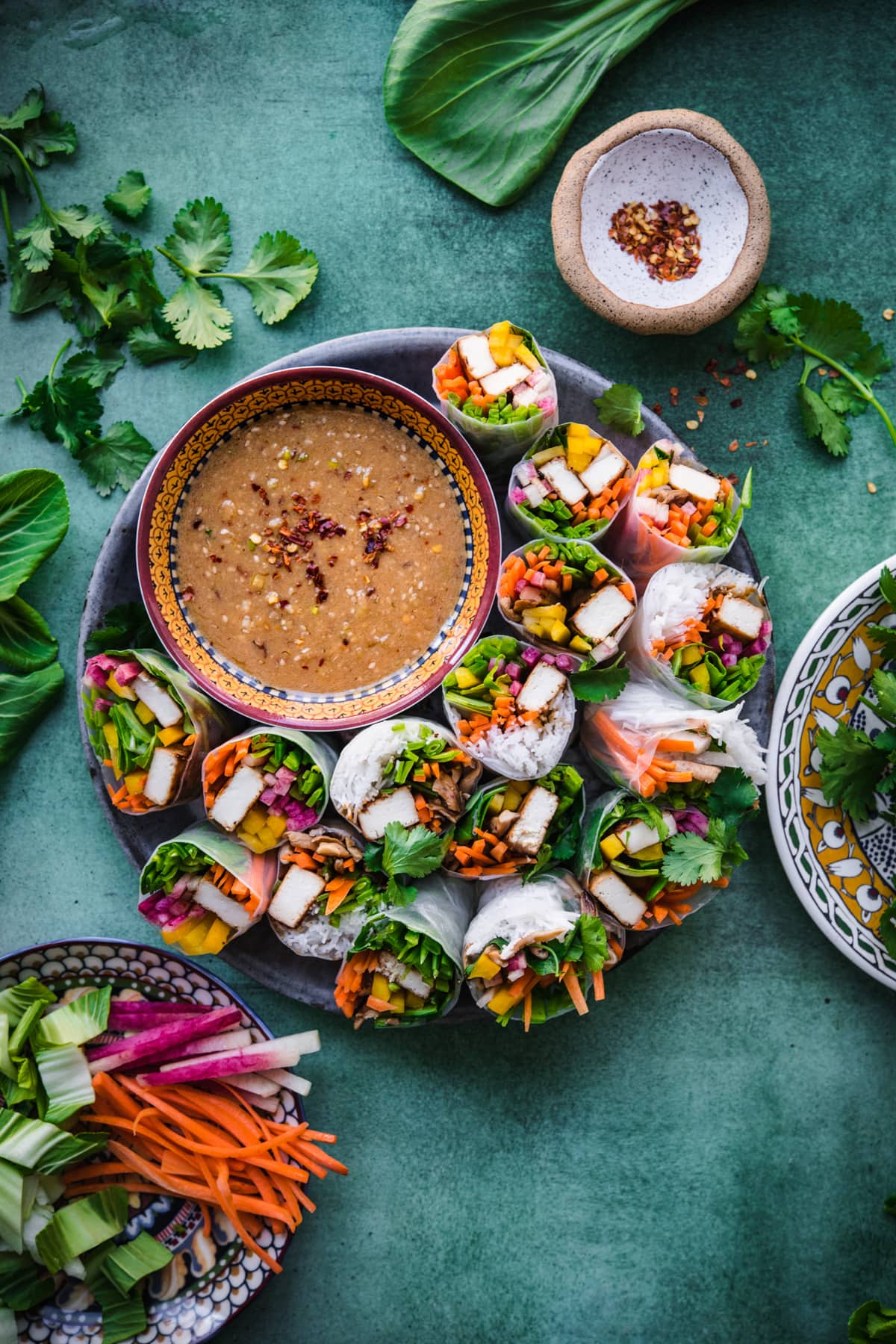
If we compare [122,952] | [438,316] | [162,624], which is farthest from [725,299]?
[122,952]

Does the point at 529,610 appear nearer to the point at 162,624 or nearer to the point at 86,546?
the point at 162,624

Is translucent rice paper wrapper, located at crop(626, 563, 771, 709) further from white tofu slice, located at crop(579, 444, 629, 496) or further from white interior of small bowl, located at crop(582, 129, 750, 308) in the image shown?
white interior of small bowl, located at crop(582, 129, 750, 308)

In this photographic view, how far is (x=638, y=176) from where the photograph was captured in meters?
2.39

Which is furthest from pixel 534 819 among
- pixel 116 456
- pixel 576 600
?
pixel 116 456

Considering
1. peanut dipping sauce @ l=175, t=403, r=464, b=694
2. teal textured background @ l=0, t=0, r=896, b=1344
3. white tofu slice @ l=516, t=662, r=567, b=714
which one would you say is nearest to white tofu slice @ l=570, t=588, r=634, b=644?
white tofu slice @ l=516, t=662, r=567, b=714

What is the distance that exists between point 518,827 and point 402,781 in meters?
0.28

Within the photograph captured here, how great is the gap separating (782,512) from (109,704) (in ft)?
5.78

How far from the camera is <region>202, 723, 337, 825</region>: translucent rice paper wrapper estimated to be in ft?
6.88

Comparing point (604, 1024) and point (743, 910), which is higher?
point (743, 910)

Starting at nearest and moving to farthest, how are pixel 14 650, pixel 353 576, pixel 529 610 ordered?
pixel 529 610, pixel 353 576, pixel 14 650

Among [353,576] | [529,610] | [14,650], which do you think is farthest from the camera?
[14,650]

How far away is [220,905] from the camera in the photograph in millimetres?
2111

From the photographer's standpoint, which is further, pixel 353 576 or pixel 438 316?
pixel 438 316

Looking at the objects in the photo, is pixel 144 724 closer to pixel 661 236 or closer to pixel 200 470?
pixel 200 470
